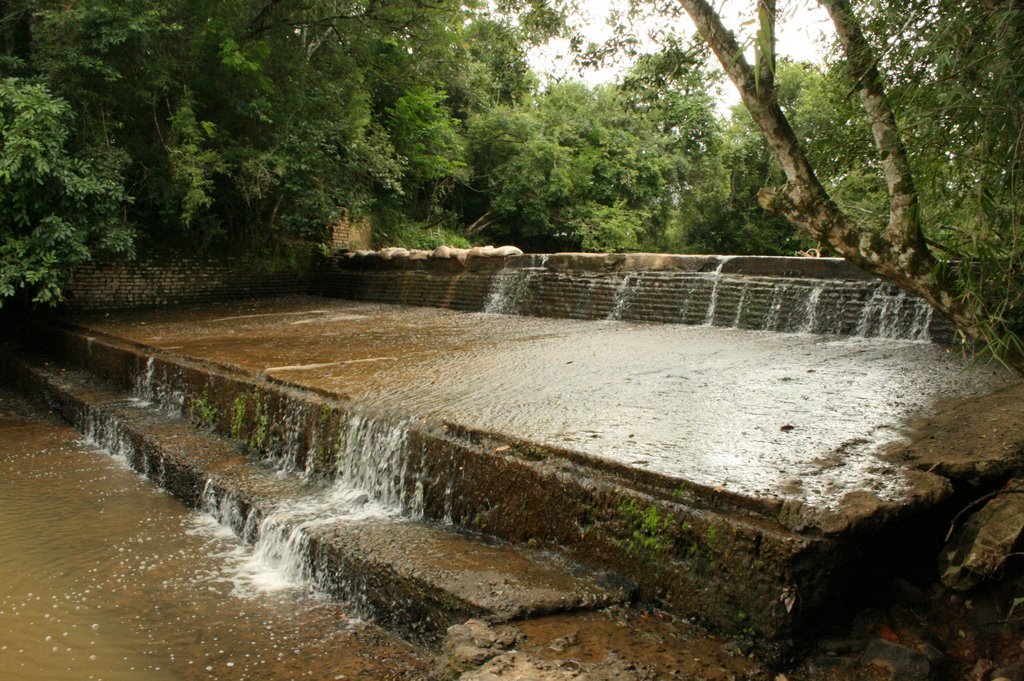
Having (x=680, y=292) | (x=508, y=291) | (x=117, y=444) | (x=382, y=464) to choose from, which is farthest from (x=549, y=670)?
(x=508, y=291)

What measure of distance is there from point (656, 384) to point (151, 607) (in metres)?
2.47

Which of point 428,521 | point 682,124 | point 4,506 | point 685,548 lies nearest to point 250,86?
point 4,506

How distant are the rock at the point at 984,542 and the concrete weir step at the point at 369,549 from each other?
3.05ft

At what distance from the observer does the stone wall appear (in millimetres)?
8180

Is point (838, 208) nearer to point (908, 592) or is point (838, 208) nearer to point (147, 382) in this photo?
point (908, 592)

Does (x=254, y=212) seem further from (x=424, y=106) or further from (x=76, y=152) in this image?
(x=424, y=106)

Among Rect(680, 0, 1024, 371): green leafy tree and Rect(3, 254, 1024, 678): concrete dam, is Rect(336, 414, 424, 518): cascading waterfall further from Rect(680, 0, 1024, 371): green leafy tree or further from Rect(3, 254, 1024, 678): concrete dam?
Rect(680, 0, 1024, 371): green leafy tree

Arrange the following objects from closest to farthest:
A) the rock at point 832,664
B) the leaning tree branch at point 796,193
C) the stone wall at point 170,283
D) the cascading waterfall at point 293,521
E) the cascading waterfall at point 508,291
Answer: the rock at point 832,664 → the leaning tree branch at point 796,193 → the cascading waterfall at point 293,521 → the cascading waterfall at point 508,291 → the stone wall at point 170,283

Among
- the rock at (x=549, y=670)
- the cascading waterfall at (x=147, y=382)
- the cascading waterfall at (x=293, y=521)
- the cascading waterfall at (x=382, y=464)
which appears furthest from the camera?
the cascading waterfall at (x=147, y=382)

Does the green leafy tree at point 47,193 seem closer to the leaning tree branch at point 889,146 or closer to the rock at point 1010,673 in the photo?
the leaning tree branch at point 889,146

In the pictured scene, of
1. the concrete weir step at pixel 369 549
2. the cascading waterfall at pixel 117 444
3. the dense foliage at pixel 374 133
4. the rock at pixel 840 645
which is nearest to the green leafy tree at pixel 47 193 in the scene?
the dense foliage at pixel 374 133

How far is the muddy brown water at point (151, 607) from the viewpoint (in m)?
2.29

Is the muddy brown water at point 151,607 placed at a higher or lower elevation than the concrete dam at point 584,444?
lower

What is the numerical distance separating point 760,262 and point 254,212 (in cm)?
646
